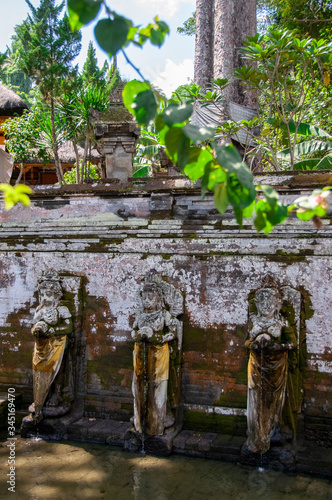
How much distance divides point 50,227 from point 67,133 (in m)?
5.07

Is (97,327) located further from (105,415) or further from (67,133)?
(67,133)

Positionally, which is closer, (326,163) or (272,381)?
(272,381)

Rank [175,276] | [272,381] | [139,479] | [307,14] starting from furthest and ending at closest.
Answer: [307,14] → [175,276] → [272,381] → [139,479]

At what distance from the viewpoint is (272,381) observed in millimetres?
5227

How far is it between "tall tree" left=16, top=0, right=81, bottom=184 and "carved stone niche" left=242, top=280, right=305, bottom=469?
687 centimetres

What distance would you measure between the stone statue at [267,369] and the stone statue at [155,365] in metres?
0.95

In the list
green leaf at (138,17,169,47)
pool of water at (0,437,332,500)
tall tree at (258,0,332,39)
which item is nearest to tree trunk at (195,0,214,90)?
tall tree at (258,0,332,39)

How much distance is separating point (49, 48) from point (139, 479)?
8.41 m

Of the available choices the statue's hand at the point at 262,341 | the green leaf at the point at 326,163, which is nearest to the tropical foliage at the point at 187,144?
the statue's hand at the point at 262,341

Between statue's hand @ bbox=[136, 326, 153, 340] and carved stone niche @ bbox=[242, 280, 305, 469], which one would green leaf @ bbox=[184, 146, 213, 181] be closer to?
carved stone niche @ bbox=[242, 280, 305, 469]

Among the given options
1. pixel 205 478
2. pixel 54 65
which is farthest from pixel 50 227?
pixel 54 65

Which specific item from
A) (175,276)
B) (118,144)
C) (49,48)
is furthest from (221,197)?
(49,48)

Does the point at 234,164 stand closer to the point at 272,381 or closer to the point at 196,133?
the point at 196,133

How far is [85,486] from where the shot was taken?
4.88 meters
